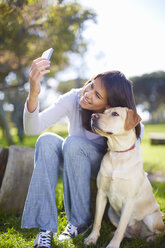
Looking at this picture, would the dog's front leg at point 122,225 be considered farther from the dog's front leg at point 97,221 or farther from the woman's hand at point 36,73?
the woman's hand at point 36,73

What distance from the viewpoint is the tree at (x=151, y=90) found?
28.4m

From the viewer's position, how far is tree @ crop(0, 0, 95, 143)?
4117mm

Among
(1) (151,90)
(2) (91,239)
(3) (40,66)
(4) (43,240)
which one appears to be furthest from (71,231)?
(1) (151,90)

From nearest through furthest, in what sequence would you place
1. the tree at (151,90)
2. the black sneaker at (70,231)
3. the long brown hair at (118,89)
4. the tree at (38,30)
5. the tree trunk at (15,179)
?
the black sneaker at (70,231), the long brown hair at (118,89), the tree trunk at (15,179), the tree at (38,30), the tree at (151,90)

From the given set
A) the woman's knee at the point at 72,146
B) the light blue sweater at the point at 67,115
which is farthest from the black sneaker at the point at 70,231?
the light blue sweater at the point at 67,115

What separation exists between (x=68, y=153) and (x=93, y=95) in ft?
2.10

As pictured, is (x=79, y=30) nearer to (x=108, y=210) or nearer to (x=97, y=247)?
(x=108, y=210)

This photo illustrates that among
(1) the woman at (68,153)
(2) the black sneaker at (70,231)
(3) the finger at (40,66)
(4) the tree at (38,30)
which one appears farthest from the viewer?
(4) the tree at (38,30)

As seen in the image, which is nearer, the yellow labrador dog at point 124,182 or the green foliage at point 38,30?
the yellow labrador dog at point 124,182

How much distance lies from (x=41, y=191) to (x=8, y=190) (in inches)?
31.2

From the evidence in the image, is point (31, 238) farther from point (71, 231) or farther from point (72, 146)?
point (72, 146)

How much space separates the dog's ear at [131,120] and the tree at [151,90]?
27.1 meters

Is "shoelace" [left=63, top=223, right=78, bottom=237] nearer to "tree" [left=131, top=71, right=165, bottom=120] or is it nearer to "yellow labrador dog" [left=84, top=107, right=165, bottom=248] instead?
"yellow labrador dog" [left=84, top=107, right=165, bottom=248]

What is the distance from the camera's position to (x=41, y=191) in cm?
211
